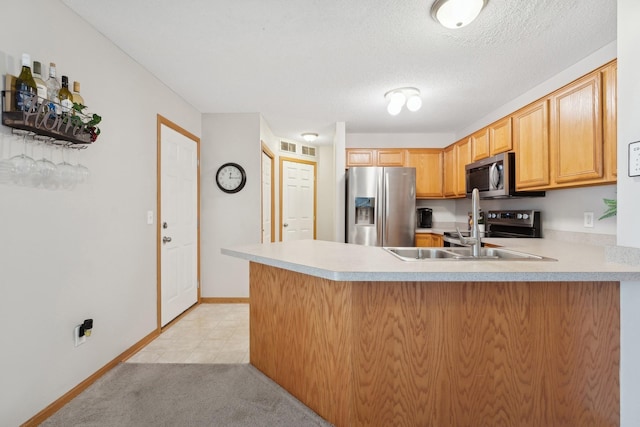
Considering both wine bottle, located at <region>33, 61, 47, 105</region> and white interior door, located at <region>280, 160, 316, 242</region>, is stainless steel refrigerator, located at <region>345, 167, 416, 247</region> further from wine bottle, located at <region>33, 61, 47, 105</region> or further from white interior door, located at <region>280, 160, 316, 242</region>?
wine bottle, located at <region>33, 61, 47, 105</region>

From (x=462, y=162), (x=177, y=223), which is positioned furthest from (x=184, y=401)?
(x=462, y=162)

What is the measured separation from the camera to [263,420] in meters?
1.66

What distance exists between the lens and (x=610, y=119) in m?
1.99

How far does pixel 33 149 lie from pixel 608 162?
11.4 feet

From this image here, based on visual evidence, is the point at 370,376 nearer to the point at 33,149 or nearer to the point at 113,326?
the point at 113,326

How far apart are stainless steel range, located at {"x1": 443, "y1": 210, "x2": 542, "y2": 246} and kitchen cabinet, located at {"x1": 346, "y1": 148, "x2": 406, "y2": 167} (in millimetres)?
1360

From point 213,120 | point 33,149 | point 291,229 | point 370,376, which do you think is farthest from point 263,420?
point 291,229

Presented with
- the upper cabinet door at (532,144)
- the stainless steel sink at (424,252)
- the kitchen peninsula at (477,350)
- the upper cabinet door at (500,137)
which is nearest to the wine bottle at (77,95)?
the kitchen peninsula at (477,350)

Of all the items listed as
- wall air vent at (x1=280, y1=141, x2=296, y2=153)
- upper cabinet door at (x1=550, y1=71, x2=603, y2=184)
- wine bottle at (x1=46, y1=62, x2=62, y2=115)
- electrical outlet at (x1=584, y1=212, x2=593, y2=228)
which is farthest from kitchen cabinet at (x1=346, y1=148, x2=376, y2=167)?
wine bottle at (x1=46, y1=62, x2=62, y2=115)

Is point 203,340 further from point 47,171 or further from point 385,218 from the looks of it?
point 385,218

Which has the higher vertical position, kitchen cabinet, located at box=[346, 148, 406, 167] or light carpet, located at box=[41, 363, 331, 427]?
kitchen cabinet, located at box=[346, 148, 406, 167]

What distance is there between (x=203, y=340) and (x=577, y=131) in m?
3.48

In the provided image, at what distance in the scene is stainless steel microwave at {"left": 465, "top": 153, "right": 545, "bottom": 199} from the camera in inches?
118

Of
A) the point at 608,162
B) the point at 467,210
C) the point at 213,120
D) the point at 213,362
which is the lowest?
the point at 213,362
